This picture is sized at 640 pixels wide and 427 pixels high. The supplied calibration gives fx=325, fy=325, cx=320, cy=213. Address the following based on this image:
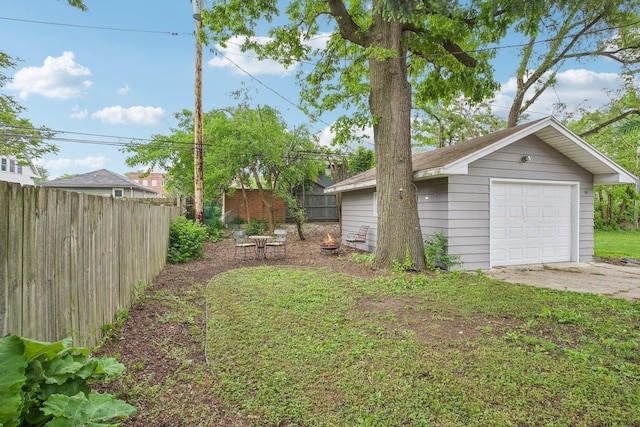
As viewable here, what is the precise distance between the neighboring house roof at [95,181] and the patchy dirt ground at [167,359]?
2099cm

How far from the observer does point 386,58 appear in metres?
7.07

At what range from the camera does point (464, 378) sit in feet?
9.07

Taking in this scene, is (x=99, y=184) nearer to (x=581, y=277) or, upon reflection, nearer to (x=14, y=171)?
(x=14, y=171)

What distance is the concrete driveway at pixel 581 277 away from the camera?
5.95 m

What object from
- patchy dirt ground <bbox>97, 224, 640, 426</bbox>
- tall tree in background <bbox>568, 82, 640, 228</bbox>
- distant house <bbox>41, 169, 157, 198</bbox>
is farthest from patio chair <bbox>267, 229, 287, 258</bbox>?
distant house <bbox>41, 169, 157, 198</bbox>

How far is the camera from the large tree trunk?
23.5 feet

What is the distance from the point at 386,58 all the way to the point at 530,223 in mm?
5574

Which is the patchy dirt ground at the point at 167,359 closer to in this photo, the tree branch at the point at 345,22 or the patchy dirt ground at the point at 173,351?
the patchy dirt ground at the point at 173,351

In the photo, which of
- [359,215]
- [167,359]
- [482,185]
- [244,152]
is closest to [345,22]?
[482,185]

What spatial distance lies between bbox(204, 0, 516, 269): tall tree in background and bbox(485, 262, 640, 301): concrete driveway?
7.20ft

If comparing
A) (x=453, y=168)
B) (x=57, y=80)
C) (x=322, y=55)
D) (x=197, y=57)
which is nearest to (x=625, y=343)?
(x=453, y=168)

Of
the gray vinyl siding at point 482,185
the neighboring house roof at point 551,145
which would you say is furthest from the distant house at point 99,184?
the gray vinyl siding at point 482,185

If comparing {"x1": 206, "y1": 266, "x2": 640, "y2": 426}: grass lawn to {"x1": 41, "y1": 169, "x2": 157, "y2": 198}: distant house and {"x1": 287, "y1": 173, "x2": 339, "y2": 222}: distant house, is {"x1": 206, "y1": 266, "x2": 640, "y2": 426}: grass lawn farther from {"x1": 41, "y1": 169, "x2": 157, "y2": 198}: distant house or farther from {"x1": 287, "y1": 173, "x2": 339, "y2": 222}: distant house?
{"x1": 41, "y1": 169, "x2": 157, "y2": 198}: distant house

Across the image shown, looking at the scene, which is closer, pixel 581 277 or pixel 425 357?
pixel 425 357
